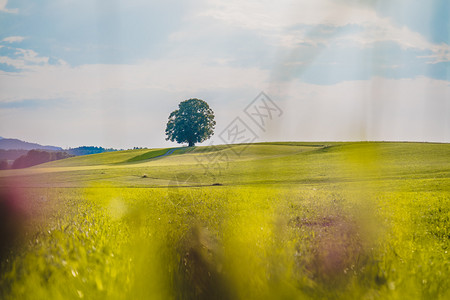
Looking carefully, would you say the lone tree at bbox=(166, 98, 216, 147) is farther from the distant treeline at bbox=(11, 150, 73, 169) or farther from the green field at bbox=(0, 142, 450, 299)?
A: the green field at bbox=(0, 142, 450, 299)

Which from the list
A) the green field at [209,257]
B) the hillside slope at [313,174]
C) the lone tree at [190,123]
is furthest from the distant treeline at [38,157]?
the green field at [209,257]

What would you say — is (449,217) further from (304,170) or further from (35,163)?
(35,163)

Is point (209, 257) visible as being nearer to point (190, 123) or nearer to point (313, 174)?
point (313, 174)

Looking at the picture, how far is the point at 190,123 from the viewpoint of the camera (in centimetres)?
6956

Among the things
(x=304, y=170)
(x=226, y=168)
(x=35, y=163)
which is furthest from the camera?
(x=35, y=163)

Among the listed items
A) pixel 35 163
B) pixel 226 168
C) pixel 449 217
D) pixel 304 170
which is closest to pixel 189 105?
pixel 35 163

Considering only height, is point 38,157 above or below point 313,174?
above

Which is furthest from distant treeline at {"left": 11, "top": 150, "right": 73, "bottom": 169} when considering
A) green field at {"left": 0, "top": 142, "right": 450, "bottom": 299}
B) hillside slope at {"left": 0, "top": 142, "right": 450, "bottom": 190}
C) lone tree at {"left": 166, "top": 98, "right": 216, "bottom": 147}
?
green field at {"left": 0, "top": 142, "right": 450, "bottom": 299}

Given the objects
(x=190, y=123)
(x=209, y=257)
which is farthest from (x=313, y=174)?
(x=190, y=123)

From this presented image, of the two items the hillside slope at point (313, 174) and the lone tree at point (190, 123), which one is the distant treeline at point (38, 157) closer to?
the lone tree at point (190, 123)

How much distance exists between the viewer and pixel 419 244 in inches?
135

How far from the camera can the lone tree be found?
228ft

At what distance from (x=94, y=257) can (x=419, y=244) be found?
3.08 m

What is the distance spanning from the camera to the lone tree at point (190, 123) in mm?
69500
